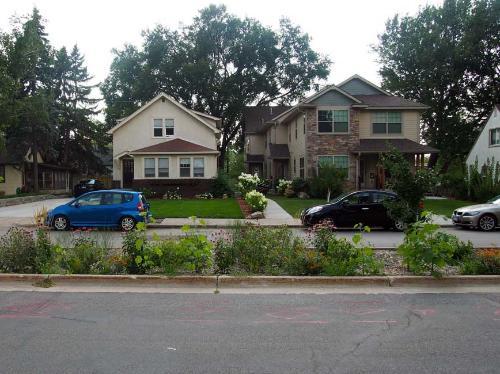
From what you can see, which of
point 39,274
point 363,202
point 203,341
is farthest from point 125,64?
point 203,341

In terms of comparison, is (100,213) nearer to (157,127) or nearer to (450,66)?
(157,127)

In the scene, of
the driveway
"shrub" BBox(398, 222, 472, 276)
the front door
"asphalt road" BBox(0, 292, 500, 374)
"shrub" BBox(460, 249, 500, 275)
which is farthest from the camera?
the front door

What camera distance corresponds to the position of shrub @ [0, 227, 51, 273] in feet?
26.8

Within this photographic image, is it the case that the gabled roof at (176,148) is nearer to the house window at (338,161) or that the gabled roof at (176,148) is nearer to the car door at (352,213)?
the house window at (338,161)

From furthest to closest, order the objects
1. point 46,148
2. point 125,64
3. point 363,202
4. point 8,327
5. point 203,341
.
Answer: point 125,64 < point 46,148 < point 363,202 < point 8,327 < point 203,341

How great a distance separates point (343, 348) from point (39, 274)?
212 inches

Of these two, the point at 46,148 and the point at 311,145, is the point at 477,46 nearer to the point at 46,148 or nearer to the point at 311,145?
the point at 311,145

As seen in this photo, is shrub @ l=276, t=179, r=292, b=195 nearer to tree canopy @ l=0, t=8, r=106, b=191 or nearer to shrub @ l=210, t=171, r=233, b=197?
shrub @ l=210, t=171, r=233, b=197

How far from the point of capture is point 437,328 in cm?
571

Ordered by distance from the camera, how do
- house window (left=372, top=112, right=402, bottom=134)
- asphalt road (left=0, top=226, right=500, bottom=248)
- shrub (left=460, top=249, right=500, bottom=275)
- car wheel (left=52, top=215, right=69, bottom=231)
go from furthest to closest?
house window (left=372, top=112, right=402, bottom=134) → car wheel (left=52, top=215, right=69, bottom=231) → asphalt road (left=0, top=226, right=500, bottom=248) → shrub (left=460, top=249, right=500, bottom=275)

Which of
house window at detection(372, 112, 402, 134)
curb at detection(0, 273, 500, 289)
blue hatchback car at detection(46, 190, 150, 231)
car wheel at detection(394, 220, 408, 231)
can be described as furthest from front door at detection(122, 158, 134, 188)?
curb at detection(0, 273, 500, 289)

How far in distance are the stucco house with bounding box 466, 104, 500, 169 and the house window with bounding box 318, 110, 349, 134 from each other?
9764mm

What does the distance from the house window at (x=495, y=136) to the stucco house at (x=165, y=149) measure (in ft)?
63.5

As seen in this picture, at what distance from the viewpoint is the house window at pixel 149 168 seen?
110 ft
